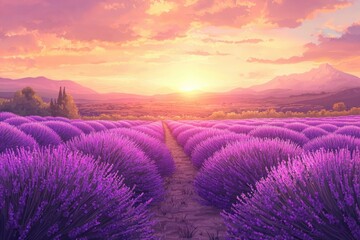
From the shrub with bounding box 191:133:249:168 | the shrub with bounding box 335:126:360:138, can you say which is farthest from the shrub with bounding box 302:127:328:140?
the shrub with bounding box 191:133:249:168

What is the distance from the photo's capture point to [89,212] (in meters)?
2.60

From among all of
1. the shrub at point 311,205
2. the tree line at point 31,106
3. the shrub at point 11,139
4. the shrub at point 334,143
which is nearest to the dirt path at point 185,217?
the shrub at point 311,205

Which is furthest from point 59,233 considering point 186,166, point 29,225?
point 186,166

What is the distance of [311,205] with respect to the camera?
2.59 m

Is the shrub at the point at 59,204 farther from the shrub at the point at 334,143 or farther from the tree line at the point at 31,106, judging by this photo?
the tree line at the point at 31,106

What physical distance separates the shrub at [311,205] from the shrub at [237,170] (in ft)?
5.38

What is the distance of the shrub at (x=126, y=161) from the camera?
16.5ft

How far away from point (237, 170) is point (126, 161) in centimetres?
146

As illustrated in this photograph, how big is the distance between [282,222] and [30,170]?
1.82m

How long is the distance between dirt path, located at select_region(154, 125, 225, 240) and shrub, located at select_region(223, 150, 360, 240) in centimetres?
119

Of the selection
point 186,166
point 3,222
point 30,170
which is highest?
point 30,170

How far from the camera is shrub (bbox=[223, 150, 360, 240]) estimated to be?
238 cm

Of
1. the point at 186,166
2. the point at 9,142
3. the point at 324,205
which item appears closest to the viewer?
the point at 324,205

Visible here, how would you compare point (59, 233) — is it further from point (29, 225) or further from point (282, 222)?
point (282, 222)
